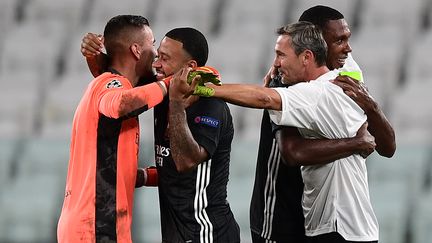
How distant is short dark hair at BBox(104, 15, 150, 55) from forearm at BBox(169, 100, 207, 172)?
0.40 m

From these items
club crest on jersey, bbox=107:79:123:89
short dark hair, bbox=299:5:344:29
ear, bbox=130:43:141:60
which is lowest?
club crest on jersey, bbox=107:79:123:89

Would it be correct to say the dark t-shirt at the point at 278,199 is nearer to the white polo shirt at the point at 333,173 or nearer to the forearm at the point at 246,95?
the white polo shirt at the point at 333,173

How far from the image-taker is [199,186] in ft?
8.69

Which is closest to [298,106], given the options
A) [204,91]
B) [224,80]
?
[204,91]

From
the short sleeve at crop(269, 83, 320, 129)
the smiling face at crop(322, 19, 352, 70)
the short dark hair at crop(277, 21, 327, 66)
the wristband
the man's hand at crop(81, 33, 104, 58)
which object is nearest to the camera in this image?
the wristband

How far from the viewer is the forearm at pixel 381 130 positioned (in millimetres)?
2760

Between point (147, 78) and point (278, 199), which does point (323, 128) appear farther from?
point (147, 78)

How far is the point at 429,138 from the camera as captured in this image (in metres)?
→ 4.84

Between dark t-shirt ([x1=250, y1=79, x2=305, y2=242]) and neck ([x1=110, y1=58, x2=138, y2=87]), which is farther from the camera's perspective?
dark t-shirt ([x1=250, y1=79, x2=305, y2=242])

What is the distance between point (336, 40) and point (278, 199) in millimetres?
616

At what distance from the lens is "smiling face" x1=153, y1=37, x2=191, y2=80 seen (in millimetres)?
2688

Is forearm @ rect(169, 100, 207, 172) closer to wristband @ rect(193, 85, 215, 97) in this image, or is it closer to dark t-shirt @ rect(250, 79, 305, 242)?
wristband @ rect(193, 85, 215, 97)

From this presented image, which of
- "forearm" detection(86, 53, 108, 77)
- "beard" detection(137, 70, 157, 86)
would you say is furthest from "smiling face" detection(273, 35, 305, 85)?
"forearm" detection(86, 53, 108, 77)

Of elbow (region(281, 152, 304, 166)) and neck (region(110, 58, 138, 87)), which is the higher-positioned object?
neck (region(110, 58, 138, 87))
